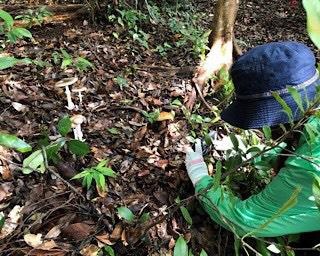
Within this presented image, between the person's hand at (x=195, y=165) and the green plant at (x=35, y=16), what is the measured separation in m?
2.19

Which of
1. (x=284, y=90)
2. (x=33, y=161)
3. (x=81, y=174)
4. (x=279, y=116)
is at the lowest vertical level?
(x=81, y=174)

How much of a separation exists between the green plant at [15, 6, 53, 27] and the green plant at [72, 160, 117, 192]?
219 cm

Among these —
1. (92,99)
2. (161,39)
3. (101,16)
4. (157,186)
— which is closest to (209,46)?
(161,39)

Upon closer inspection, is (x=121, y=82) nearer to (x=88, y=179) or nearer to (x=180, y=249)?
(x=88, y=179)

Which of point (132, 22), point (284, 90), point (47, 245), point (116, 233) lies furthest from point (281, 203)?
point (132, 22)

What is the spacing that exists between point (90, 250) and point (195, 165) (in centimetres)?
90

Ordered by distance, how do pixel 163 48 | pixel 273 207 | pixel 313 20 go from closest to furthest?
pixel 313 20
pixel 273 207
pixel 163 48

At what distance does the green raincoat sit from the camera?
182 cm

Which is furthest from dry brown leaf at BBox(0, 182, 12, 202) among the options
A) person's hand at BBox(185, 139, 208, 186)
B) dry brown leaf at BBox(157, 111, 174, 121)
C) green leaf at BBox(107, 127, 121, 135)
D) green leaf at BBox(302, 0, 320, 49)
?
green leaf at BBox(302, 0, 320, 49)

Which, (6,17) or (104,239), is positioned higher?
(6,17)

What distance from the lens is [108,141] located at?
2.64 meters

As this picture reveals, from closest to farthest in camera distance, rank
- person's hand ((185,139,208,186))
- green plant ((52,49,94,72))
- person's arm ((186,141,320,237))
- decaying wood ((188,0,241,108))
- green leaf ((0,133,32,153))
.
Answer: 1. green leaf ((0,133,32,153))
2. person's arm ((186,141,320,237))
3. person's hand ((185,139,208,186))
4. green plant ((52,49,94,72))
5. decaying wood ((188,0,241,108))

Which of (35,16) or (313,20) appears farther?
(35,16)

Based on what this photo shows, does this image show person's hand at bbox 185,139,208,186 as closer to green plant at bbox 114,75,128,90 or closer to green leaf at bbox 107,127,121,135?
green leaf at bbox 107,127,121,135
